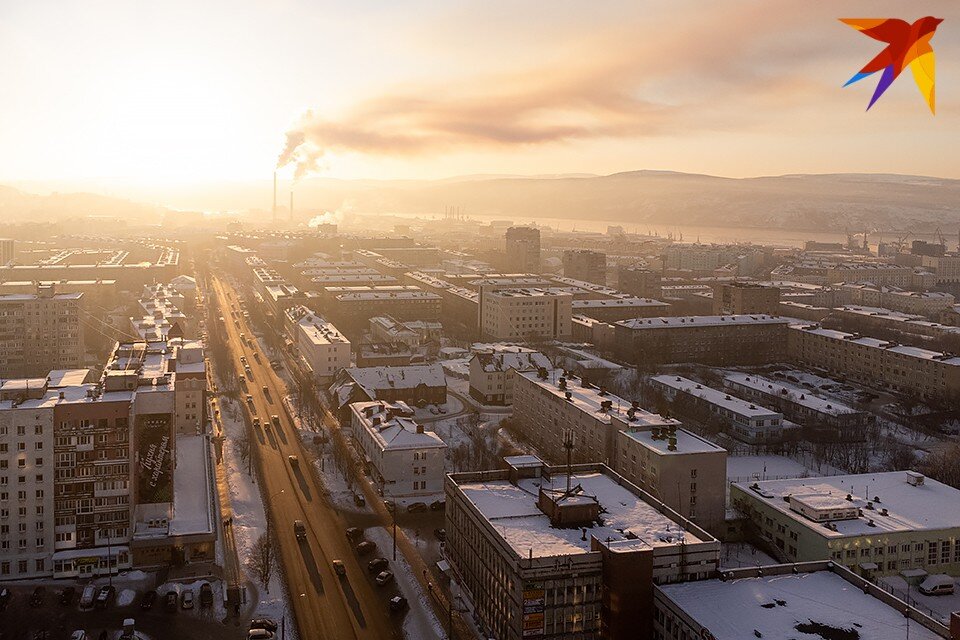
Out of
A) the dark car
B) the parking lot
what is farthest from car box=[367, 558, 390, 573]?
the dark car

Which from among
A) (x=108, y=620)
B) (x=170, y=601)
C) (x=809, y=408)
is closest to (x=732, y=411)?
(x=809, y=408)

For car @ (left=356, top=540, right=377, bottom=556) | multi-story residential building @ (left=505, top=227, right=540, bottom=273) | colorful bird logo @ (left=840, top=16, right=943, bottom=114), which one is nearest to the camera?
colorful bird logo @ (left=840, top=16, right=943, bottom=114)

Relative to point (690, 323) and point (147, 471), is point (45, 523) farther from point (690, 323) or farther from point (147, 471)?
point (690, 323)

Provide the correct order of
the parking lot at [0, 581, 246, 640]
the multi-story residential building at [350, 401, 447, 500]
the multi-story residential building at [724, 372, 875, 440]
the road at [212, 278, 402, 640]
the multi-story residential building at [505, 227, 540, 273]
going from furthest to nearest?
1. the multi-story residential building at [505, 227, 540, 273]
2. the multi-story residential building at [724, 372, 875, 440]
3. the multi-story residential building at [350, 401, 447, 500]
4. the road at [212, 278, 402, 640]
5. the parking lot at [0, 581, 246, 640]

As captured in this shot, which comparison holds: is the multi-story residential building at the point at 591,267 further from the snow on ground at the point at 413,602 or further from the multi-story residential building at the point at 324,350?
the snow on ground at the point at 413,602

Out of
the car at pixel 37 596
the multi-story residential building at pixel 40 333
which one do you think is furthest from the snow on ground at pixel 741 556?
the multi-story residential building at pixel 40 333

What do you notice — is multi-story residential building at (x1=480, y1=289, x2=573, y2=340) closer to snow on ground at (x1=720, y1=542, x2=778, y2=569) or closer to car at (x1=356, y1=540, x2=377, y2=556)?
snow on ground at (x1=720, y1=542, x2=778, y2=569)
